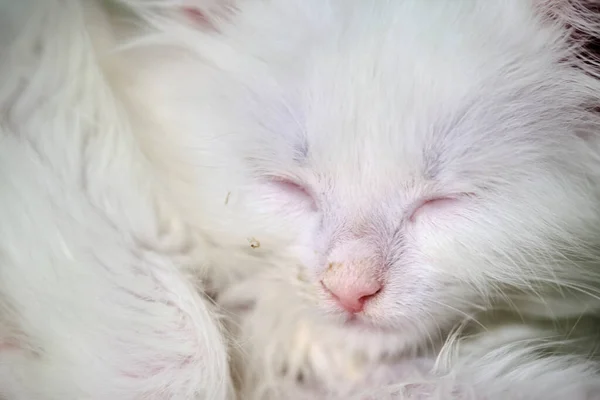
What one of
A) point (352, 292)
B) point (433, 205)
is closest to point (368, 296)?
point (352, 292)

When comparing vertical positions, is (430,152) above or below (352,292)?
above

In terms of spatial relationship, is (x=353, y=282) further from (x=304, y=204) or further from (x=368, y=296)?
(x=304, y=204)

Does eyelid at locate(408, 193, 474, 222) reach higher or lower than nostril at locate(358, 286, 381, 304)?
higher

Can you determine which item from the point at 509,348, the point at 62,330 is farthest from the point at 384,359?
the point at 62,330

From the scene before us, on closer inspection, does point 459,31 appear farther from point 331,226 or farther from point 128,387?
point 128,387

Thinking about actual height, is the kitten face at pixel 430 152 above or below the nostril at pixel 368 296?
above

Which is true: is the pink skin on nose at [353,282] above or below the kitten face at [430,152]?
below
